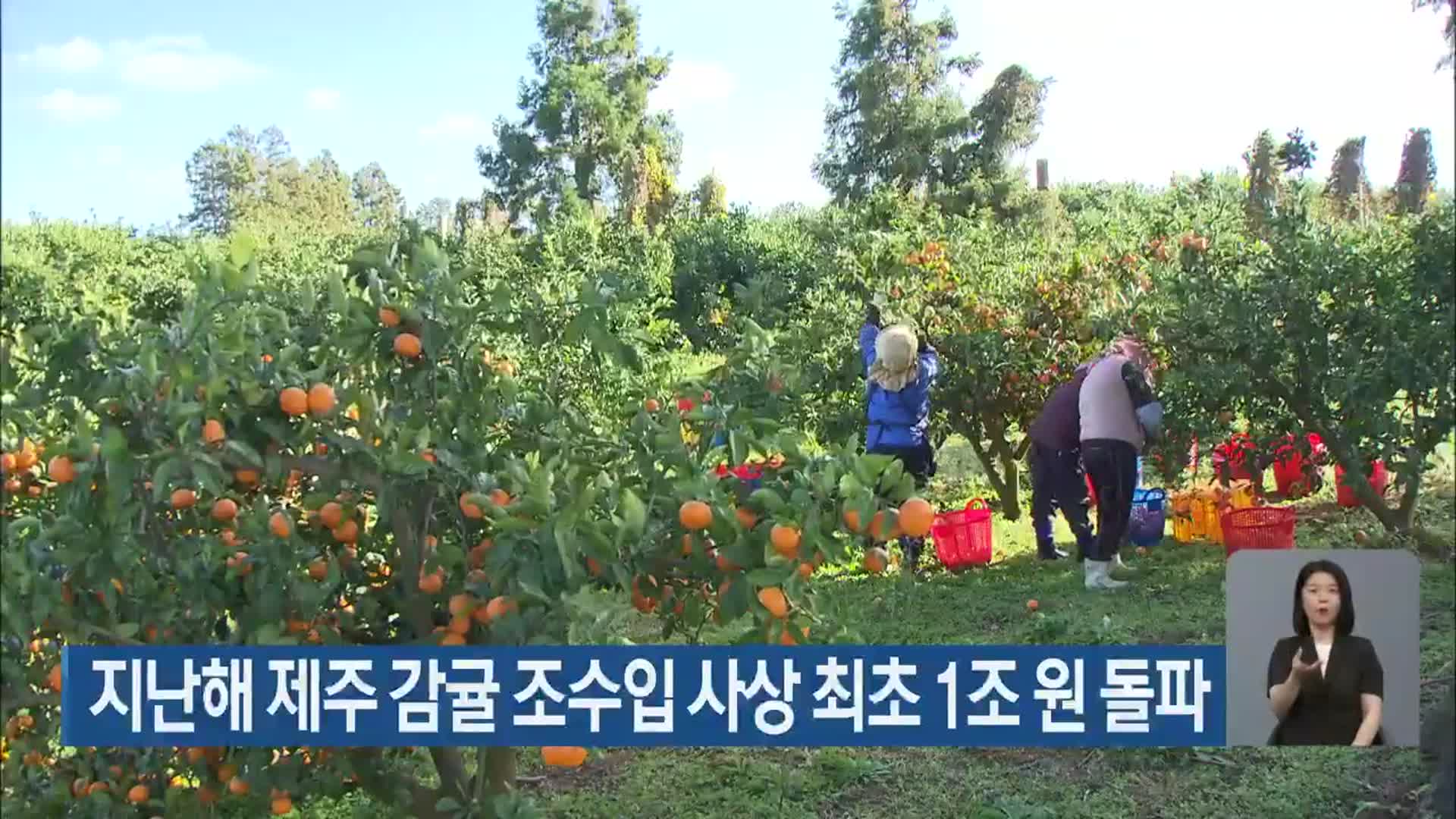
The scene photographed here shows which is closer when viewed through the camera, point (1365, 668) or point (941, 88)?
point (1365, 668)

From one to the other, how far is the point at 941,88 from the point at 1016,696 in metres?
5.55

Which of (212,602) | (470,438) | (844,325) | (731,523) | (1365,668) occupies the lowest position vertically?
(1365,668)

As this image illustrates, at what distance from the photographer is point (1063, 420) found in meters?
4.89

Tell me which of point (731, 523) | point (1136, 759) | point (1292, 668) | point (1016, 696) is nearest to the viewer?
point (731, 523)

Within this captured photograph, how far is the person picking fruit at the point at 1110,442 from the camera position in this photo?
4535 mm

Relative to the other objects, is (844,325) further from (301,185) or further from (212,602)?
(301,185)

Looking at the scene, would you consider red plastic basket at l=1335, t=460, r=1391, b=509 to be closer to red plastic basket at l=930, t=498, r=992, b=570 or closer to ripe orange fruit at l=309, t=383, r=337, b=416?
red plastic basket at l=930, t=498, r=992, b=570

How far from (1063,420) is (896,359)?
0.71m

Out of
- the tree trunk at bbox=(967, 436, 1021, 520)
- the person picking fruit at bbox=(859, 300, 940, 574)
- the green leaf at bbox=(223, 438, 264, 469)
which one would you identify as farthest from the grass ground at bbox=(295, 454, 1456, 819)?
the tree trunk at bbox=(967, 436, 1021, 520)

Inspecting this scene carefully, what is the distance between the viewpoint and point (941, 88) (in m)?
7.27

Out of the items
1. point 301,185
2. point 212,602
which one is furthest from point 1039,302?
point 301,185

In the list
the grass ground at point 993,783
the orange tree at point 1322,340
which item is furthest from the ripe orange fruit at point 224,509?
the orange tree at point 1322,340

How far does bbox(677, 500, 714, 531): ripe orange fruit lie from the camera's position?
71.6 inches
